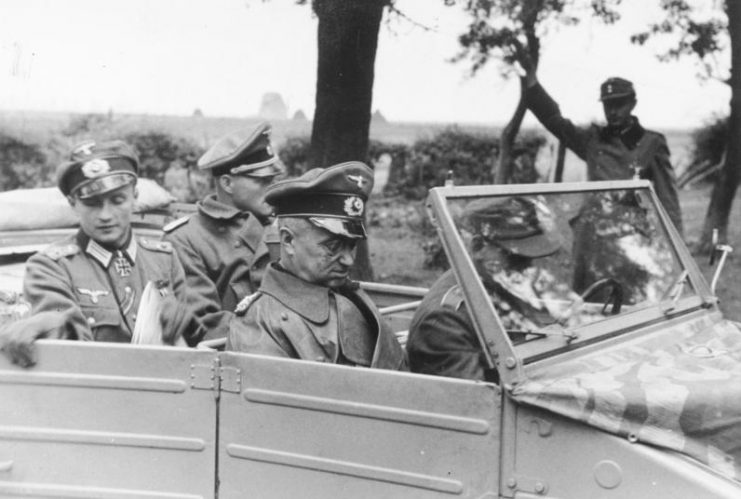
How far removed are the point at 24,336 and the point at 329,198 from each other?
1056mm

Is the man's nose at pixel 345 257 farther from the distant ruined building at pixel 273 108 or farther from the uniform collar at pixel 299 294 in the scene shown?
the distant ruined building at pixel 273 108

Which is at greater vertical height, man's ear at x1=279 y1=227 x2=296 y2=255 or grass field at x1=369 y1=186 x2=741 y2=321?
man's ear at x1=279 y1=227 x2=296 y2=255

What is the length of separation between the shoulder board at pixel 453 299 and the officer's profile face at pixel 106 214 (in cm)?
134

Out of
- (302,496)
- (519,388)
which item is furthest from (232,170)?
(519,388)

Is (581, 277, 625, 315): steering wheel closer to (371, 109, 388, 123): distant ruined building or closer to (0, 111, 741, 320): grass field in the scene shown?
(0, 111, 741, 320): grass field

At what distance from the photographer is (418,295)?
463cm

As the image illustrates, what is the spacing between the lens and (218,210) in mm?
4543

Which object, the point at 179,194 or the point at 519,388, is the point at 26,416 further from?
the point at 179,194

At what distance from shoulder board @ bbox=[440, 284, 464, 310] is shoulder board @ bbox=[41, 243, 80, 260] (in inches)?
56.8

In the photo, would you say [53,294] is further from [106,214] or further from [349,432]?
[349,432]

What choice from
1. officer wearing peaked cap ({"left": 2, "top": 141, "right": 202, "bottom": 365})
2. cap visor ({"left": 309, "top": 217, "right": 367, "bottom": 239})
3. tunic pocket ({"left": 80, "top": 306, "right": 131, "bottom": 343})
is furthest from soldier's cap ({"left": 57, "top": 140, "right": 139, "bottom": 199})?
cap visor ({"left": 309, "top": 217, "right": 367, "bottom": 239})

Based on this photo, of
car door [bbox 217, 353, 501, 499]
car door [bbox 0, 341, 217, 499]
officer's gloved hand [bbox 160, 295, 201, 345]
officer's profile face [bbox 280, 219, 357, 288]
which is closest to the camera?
car door [bbox 217, 353, 501, 499]

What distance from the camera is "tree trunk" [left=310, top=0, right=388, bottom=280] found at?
24.1 feet

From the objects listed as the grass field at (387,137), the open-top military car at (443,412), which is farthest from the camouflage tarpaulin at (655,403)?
the grass field at (387,137)
